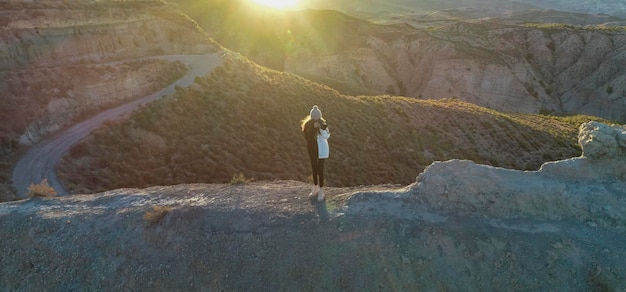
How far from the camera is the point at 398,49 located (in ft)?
219

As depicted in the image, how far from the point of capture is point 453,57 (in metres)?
60.7

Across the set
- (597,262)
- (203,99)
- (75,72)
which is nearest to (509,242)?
(597,262)

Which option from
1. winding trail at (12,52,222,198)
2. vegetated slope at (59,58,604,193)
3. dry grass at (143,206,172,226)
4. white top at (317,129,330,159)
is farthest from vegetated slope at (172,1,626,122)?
dry grass at (143,206,172,226)

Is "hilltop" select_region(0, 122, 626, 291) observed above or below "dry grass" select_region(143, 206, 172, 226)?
below

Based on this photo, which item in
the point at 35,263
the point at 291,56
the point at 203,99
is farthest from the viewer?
the point at 291,56

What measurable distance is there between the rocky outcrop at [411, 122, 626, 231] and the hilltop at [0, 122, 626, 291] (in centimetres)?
2

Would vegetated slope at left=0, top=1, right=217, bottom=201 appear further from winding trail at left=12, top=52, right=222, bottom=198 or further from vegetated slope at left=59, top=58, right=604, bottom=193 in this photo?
vegetated slope at left=59, top=58, right=604, bottom=193

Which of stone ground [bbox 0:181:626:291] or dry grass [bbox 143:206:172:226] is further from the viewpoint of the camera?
dry grass [bbox 143:206:172:226]

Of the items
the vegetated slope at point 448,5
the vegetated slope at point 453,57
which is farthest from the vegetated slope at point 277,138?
the vegetated slope at point 448,5

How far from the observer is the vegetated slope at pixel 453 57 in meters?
57.7

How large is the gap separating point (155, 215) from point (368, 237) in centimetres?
456

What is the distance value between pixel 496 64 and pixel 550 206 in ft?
186

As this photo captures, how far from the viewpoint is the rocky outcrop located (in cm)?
761

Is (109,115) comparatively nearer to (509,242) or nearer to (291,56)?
(509,242)
